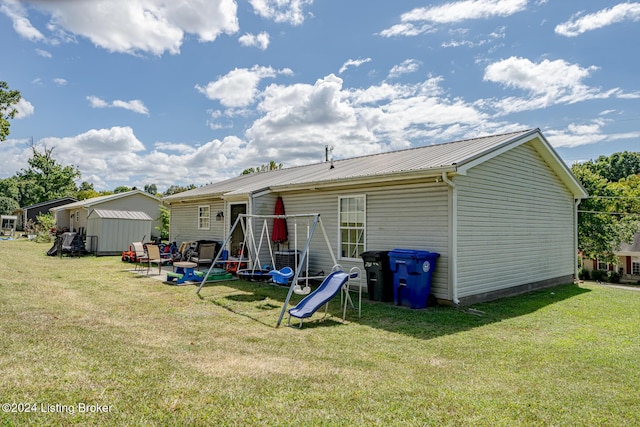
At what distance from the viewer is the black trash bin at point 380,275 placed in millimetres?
8016

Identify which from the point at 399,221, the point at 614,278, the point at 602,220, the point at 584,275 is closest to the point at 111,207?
the point at 399,221

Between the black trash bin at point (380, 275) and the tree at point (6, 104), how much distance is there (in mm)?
20397

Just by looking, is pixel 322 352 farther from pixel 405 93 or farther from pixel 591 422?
pixel 405 93

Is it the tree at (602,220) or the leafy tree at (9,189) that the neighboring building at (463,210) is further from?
the leafy tree at (9,189)

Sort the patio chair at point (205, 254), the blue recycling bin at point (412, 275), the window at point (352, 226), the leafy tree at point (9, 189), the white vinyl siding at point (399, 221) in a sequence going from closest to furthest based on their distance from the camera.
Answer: the blue recycling bin at point (412, 275) → the white vinyl siding at point (399, 221) → the window at point (352, 226) → the patio chair at point (205, 254) → the leafy tree at point (9, 189)

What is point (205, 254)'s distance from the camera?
13.3 meters

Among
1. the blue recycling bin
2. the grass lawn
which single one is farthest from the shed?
the blue recycling bin

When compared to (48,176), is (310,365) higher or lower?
lower

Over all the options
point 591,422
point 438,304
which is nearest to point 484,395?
point 591,422

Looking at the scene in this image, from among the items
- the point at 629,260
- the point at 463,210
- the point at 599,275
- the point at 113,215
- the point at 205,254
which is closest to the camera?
the point at 463,210

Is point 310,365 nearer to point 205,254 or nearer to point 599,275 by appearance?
point 205,254

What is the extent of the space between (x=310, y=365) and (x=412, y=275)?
373 cm

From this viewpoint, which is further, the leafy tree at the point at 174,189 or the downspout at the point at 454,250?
the leafy tree at the point at 174,189

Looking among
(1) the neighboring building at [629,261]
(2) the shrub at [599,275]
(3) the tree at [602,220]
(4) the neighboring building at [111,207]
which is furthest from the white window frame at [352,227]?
(2) the shrub at [599,275]
